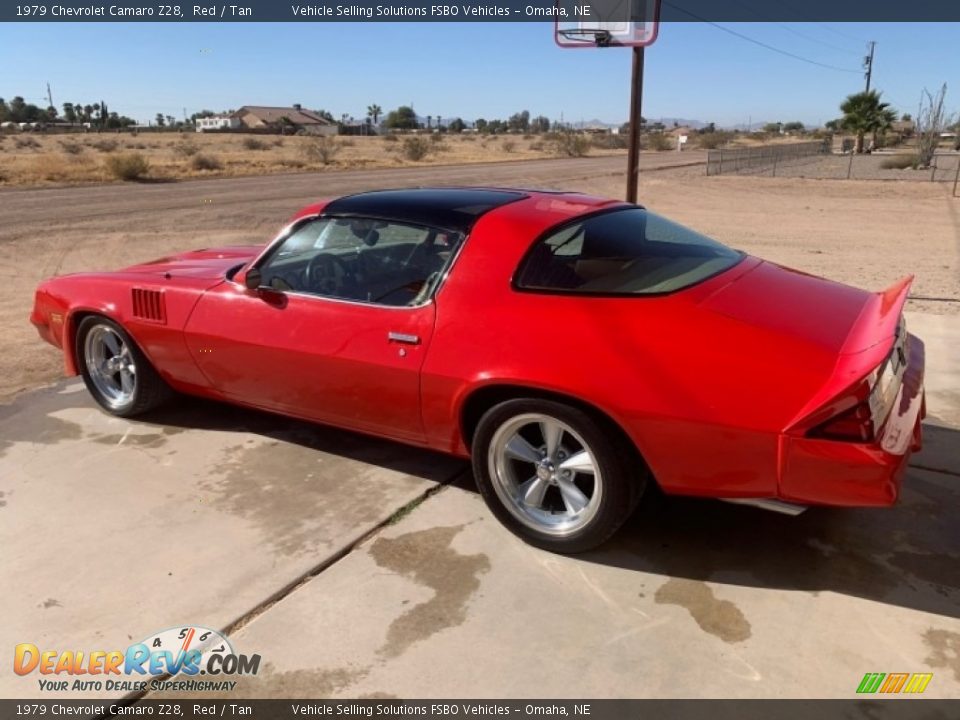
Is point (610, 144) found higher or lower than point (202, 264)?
higher

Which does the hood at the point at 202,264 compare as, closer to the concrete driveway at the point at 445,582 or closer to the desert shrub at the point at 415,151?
the concrete driveway at the point at 445,582

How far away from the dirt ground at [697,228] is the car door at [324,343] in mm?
2231

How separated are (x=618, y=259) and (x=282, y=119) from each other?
374 ft

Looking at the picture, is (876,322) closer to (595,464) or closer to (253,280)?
(595,464)

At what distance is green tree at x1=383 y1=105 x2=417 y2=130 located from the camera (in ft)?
458

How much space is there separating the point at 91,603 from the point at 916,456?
3.96 meters

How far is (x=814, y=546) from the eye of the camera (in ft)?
10.3

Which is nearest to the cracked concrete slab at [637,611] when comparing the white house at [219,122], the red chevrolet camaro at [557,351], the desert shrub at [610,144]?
the red chevrolet camaro at [557,351]

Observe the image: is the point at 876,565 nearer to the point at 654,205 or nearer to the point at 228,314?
the point at 228,314

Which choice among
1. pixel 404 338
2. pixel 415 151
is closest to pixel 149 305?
pixel 404 338

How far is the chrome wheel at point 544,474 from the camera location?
3012 millimetres

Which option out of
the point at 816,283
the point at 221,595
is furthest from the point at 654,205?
the point at 221,595

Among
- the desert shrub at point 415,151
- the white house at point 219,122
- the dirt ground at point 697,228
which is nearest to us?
the dirt ground at point 697,228

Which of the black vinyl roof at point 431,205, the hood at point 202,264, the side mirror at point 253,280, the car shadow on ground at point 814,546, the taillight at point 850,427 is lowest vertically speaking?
the car shadow on ground at point 814,546
